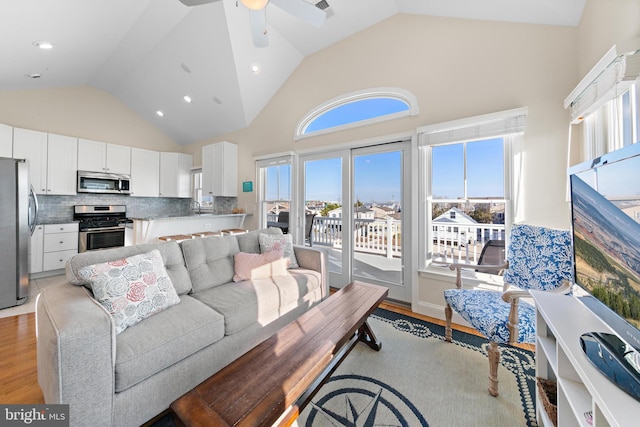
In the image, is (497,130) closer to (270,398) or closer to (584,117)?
(584,117)

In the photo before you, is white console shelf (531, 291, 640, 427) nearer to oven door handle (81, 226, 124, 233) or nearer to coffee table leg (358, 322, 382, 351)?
coffee table leg (358, 322, 382, 351)

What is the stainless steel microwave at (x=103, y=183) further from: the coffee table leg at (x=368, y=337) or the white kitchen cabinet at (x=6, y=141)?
the coffee table leg at (x=368, y=337)

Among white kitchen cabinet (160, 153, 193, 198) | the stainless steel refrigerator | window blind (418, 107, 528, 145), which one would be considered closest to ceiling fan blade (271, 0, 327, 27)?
window blind (418, 107, 528, 145)

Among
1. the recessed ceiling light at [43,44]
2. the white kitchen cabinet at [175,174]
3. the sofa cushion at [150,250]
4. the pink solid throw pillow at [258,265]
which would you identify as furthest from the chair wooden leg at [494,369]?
the white kitchen cabinet at [175,174]

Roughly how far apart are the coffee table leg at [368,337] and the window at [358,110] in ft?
7.87

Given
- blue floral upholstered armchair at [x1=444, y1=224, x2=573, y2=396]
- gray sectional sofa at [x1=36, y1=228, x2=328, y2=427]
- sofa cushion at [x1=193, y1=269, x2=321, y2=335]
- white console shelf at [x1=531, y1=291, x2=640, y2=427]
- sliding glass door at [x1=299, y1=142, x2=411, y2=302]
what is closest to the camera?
white console shelf at [x1=531, y1=291, x2=640, y2=427]

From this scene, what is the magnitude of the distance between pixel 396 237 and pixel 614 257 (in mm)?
2215

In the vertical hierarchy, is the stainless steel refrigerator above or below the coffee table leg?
above

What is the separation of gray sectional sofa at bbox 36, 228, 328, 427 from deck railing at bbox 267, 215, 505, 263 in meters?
1.36

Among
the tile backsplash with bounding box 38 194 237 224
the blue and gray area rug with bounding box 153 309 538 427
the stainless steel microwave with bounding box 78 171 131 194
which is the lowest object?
the blue and gray area rug with bounding box 153 309 538 427

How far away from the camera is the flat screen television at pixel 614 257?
0.81 meters

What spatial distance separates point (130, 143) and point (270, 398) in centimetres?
616

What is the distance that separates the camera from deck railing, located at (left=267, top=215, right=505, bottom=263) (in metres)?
2.58

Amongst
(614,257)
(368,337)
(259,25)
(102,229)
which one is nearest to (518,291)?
(614,257)
